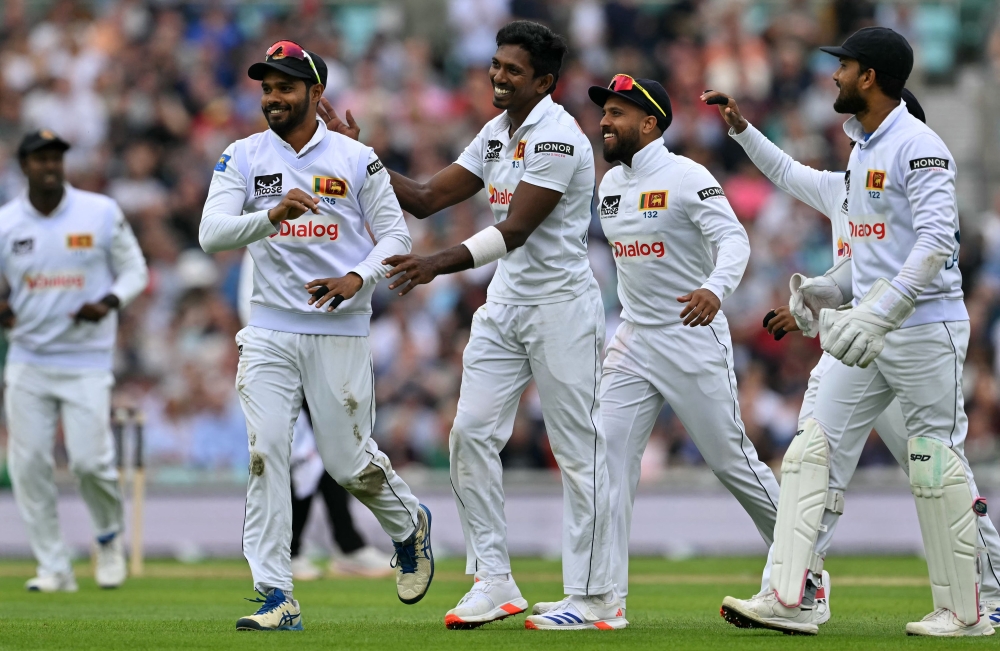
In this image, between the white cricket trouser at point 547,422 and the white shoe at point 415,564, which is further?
the white shoe at point 415,564

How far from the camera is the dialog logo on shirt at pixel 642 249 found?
8.44 meters

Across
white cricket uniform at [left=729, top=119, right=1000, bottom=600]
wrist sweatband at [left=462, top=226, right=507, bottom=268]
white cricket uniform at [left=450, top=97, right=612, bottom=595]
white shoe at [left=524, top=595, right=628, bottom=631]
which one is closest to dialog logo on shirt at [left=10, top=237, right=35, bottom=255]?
white cricket uniform at [left=450, top=97, right=612, bottom=595]

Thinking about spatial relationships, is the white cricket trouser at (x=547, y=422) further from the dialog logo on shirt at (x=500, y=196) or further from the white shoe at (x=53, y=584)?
the white shoe at (x=53, y=584)

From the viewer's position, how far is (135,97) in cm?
1995

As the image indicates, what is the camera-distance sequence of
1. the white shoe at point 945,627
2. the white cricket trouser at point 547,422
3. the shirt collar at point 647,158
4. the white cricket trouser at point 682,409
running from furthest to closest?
the shirt collar at point 647,158 → the white cricket trouser at point 682,409 → the white cricket trouser at point 547,422 → the white shoe at point 945,627

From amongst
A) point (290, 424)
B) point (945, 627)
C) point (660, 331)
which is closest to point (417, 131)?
point (660, 331)

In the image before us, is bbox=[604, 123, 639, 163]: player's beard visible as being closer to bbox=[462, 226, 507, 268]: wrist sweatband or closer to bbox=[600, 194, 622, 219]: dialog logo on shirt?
bbox=[600, 194, 622, 219]: dialog logo on shirt

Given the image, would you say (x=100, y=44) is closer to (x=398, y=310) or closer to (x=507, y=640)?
(x=398, y=310)

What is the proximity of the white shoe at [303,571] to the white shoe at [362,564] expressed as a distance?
0.26m

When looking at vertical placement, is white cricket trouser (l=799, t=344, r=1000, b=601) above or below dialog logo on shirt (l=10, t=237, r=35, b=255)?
below

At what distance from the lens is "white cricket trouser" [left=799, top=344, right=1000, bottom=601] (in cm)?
754

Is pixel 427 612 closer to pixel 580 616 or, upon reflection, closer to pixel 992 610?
pixel 580 616

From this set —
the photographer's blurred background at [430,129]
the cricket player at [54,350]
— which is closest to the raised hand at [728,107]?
the cricket player at [54,350]

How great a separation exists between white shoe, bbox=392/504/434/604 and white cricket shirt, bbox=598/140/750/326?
1.69 metres
